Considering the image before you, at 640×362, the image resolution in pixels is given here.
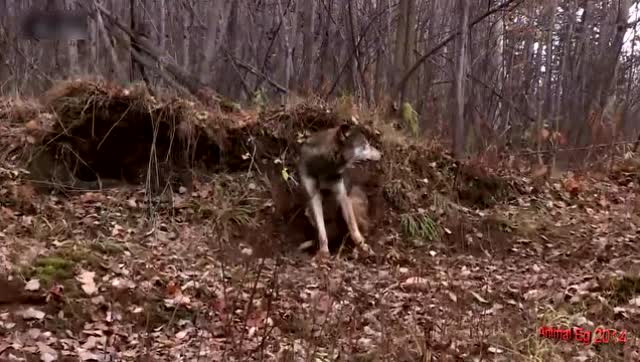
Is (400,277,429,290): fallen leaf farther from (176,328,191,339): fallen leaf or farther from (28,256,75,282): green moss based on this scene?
(28,256,75,282): green moss

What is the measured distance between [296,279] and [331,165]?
1.89m

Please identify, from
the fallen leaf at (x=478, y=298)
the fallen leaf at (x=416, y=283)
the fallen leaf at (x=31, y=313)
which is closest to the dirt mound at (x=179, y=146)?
the fallen leaf at (x=416, y=283)

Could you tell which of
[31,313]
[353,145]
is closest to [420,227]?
[353,145]

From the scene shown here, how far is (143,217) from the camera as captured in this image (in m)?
7.91

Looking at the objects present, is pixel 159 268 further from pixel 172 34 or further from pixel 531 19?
pixel 531 19

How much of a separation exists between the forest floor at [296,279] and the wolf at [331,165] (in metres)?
0.39

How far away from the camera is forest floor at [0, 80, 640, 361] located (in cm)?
488

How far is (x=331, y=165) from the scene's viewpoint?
26.8 ft

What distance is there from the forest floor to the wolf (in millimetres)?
390

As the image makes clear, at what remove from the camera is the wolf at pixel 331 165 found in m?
8.12

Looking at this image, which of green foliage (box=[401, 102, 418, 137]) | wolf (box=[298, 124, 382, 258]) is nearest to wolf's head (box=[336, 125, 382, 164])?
wolf (box=[298, 124, 382, 258])

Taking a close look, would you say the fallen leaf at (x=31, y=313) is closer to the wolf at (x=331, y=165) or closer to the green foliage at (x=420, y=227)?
the wolf at (x=331, y=165)

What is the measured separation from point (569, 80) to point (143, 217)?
11.2 meters

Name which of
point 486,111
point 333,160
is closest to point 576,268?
point 333,160
